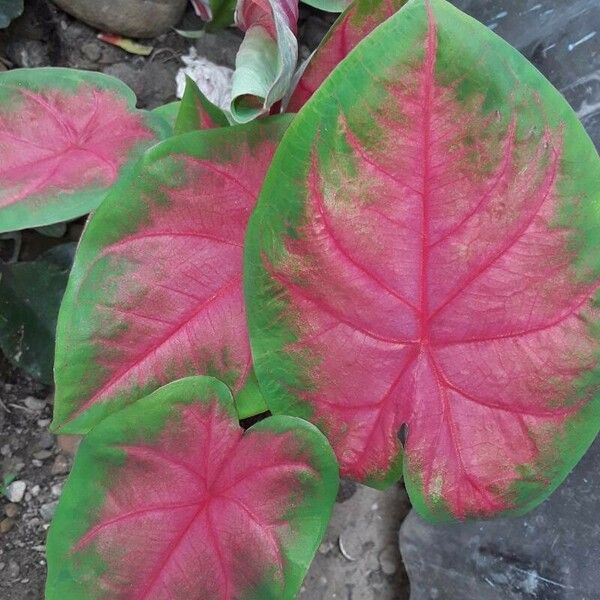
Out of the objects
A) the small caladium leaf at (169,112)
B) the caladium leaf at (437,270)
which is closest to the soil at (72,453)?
the small caladium leaf at (169,112)

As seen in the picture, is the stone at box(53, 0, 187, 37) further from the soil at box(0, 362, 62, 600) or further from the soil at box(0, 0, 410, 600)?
the soil at box(0, 362, 62, 600)

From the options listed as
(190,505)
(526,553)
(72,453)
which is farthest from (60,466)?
(526,553)

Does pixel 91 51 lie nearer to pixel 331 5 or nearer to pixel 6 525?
pixel 331 5

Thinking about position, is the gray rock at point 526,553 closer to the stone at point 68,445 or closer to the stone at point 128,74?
the stone at point 68,445

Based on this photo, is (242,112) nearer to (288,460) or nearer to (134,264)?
(134,264)

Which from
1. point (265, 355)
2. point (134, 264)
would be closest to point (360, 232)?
point (265, 355)

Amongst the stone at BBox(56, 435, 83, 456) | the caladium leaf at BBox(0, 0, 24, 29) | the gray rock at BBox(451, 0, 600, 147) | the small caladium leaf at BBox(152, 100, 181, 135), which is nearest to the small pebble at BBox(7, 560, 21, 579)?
the stone at BBox(56, 435, 83, 456)

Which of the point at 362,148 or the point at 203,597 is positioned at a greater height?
the point at 362,148
